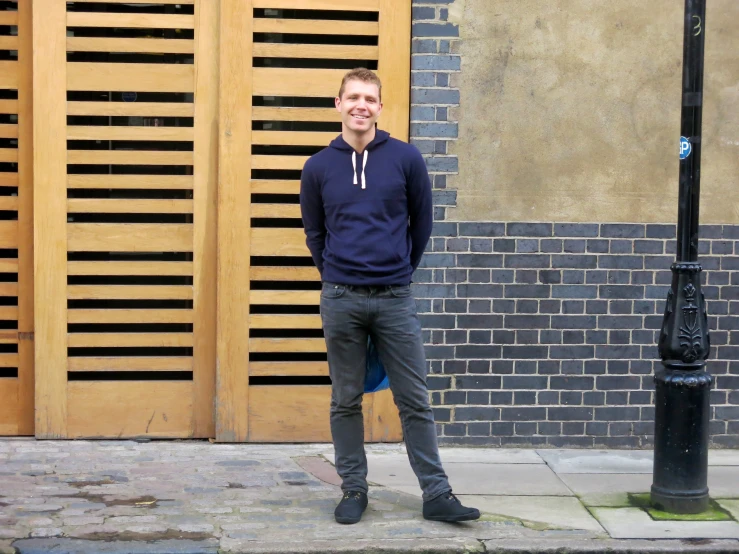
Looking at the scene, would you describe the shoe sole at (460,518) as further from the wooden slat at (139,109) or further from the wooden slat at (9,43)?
the wooden slat at (9,43)

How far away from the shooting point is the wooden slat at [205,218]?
6883 millimetres

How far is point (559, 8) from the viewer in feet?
22.6

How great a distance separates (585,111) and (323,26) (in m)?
1.66

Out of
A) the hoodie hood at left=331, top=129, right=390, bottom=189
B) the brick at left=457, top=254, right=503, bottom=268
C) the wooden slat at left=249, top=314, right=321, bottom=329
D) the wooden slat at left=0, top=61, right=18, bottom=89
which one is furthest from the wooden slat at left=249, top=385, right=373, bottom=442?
the wooden slat at left=0, top=61, right=18, bottom=89

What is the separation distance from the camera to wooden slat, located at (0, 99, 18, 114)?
272 inches

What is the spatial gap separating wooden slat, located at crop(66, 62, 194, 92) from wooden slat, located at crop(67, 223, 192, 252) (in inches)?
32.5

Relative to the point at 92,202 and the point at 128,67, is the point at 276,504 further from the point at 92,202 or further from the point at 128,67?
the point at 128,67

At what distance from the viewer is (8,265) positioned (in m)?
6.99

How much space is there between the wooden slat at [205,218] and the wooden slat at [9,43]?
1100mm

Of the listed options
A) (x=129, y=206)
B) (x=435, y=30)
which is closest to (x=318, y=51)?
(x=435, y=30)

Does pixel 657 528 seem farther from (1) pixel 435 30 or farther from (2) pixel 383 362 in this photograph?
(1) pixel 435 30

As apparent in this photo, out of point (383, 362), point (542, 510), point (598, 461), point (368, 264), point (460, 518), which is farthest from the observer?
point (598, 461)

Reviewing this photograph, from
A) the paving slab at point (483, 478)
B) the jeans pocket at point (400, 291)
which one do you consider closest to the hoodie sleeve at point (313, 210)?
the jeans pocket at point (400, 291)

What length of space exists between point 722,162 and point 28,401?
4.52 metres
